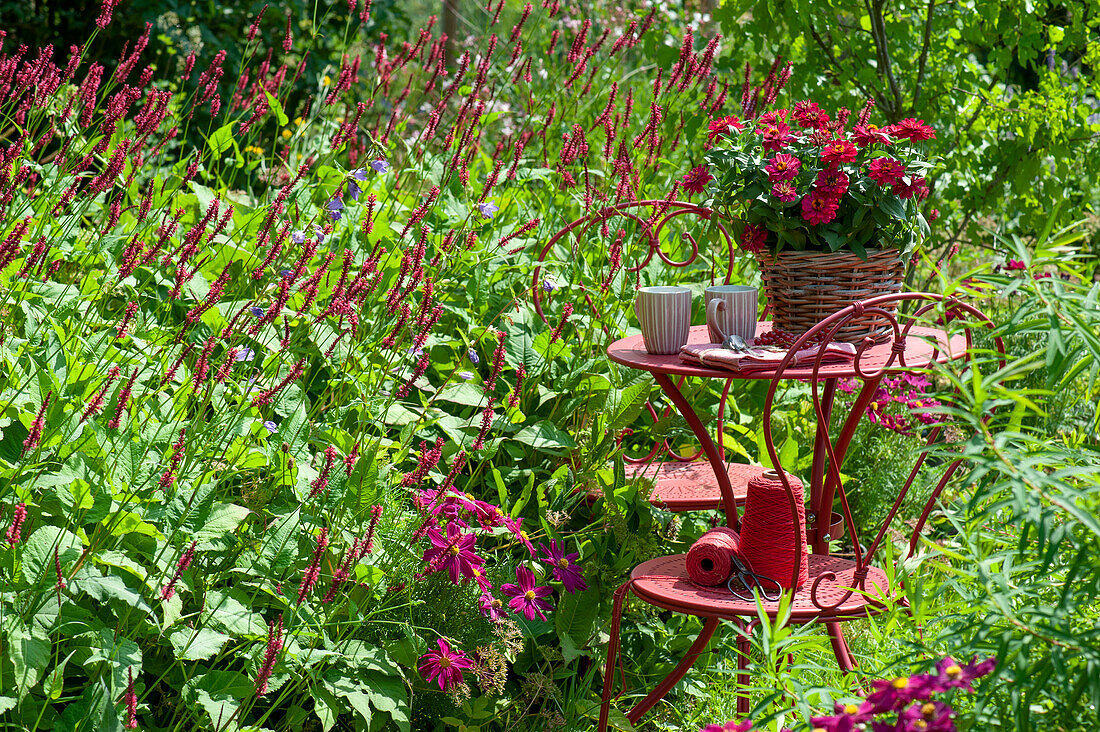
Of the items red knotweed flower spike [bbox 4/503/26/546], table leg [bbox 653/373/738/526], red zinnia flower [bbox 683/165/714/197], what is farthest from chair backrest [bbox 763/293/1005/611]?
red knotweed flower spike [bbox 4/503/26/546]

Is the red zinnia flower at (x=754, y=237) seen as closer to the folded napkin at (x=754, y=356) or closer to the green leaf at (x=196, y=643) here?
the folded napkin at (x=754, y=356)

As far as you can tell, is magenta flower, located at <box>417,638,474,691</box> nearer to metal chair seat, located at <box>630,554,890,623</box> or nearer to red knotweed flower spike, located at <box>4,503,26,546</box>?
metal chair seat, located at <box>630,554,890,623</box>

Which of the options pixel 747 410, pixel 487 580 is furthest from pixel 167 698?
pixel 747 410

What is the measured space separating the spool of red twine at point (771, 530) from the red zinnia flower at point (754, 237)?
45 centimetres

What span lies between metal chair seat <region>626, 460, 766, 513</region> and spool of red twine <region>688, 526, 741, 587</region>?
256mm

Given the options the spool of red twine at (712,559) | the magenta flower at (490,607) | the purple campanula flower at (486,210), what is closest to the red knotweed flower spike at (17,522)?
the magenta flower at (490,607)

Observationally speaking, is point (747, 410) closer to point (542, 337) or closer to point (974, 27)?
point (542, 337)

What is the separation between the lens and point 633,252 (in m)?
2.76

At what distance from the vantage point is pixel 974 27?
309 centimetres

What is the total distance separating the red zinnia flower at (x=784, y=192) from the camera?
1855 mm

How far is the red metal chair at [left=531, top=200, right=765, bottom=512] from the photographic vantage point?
2240 millimetres

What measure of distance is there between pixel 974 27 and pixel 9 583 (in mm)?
3007

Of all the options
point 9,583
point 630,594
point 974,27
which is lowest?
point 630,594

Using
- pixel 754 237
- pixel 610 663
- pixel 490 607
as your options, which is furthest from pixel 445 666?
pixel 754 237
